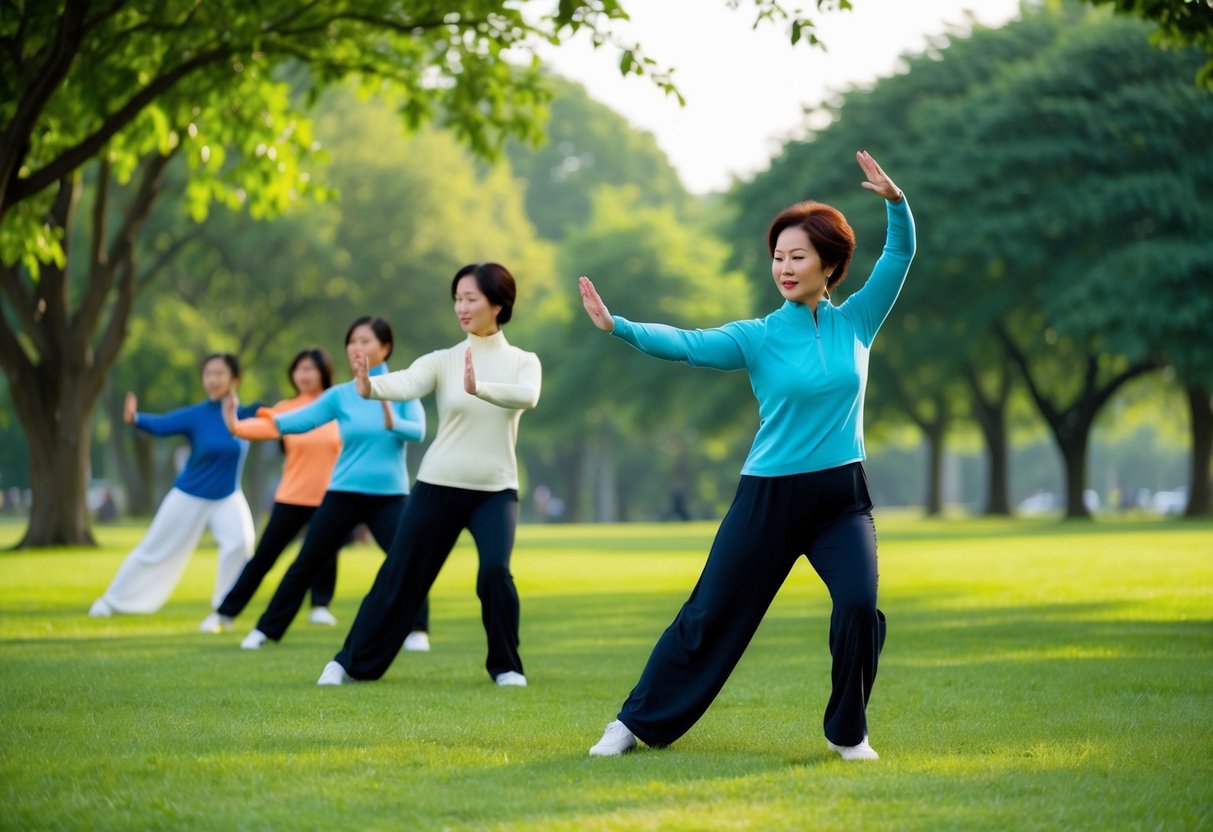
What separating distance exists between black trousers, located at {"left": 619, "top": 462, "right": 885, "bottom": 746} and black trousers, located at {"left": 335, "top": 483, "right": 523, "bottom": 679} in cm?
265

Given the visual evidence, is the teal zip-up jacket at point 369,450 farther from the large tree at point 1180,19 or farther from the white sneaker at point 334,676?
the large tree at point 1180,19

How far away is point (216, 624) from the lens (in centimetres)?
1355

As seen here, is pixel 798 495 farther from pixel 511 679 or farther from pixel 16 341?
pixel 16 341

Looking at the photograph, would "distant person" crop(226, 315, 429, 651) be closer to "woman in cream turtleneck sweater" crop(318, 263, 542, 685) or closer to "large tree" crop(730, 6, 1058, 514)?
"woman in cream turtleneck sweater" crop(318, 263, 542, 685)

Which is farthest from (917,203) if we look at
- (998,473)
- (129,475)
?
(129,475)

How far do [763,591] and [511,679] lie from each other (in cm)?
314

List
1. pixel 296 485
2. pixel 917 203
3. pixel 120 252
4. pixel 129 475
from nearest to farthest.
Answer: pixel 296 485 → pixel 120 252 → pixel 917 203 → pixel 129 475

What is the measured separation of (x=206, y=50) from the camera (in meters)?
16.9

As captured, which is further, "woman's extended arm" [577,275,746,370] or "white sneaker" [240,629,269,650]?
"white sneaker" [240,629,269,650]

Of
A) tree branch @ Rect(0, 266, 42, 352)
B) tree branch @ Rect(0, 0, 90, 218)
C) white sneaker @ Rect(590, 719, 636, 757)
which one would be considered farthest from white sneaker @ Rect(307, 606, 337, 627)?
tree branch @ Rect(0, 266, 42, 352)

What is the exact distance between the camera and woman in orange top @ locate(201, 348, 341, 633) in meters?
13.0

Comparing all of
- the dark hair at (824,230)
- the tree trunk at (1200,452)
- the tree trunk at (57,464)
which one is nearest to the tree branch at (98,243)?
the tree trunk at (57,464)

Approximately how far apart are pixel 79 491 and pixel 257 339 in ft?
66.4

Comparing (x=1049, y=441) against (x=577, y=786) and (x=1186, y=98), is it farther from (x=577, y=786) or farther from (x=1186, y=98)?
(x=577, y=786)
